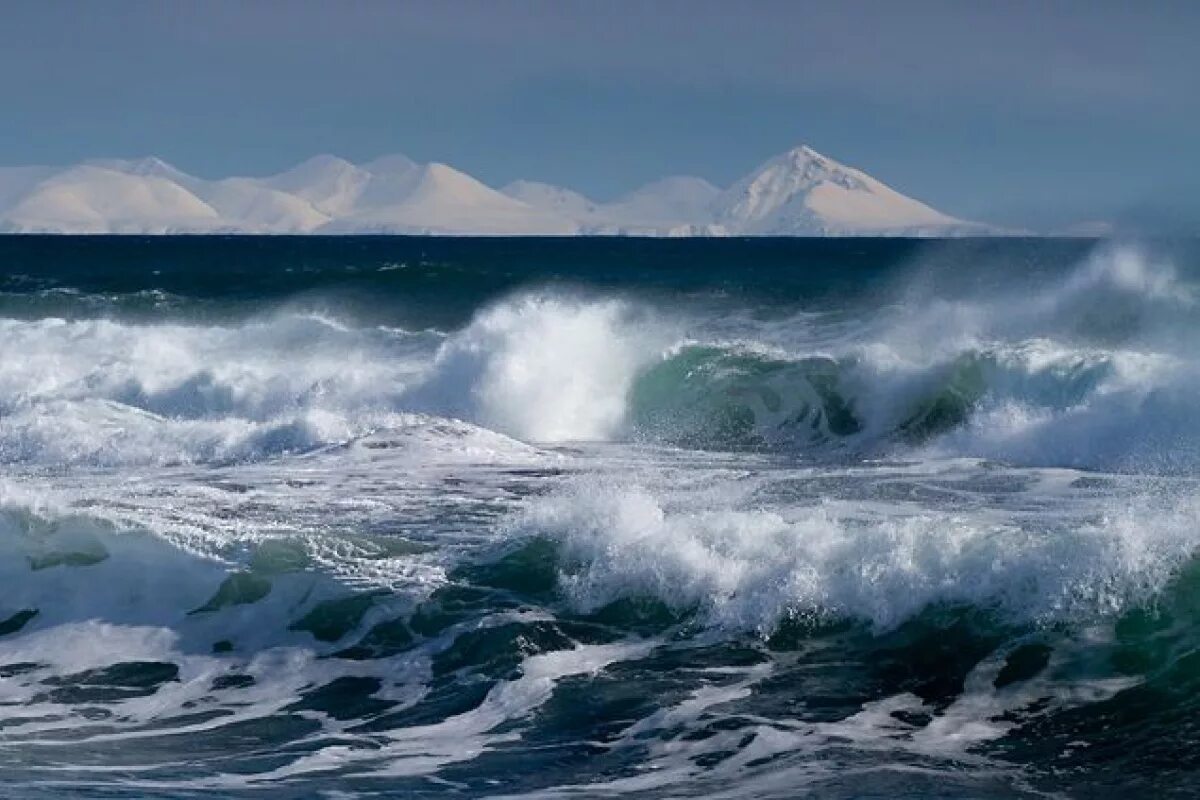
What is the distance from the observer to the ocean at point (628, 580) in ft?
38.1

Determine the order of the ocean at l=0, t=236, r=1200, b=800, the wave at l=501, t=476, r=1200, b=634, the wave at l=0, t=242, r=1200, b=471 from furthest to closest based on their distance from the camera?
the wave at l=0, t=242, r=1200, b=471 < the wave at l=501, t=476, r=1200, b=634 < the ocean at l=0, t=236, r=1200, b=800

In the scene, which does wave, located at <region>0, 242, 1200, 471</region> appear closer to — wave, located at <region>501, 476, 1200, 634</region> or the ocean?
the ocean

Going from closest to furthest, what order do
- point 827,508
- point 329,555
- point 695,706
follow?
point 695,706, point 329,555, point 827,508

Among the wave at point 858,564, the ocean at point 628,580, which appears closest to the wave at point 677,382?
the ocean at point 628,580

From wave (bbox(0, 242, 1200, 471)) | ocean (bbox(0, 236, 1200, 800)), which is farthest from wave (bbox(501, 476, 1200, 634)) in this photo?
wave (bbox(0, 242, 1200, 471))

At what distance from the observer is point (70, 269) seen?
2776 inches

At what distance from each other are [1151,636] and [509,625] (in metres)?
5.27

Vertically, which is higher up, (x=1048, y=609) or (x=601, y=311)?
(x=601, y=311)

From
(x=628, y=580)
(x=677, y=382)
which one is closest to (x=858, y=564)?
(x=628, y=580)

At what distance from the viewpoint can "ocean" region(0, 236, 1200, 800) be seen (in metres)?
11.6

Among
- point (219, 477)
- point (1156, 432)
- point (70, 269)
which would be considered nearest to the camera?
point (219, 477)

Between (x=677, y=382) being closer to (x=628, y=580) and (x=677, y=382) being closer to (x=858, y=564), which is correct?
(x=628, y=580)

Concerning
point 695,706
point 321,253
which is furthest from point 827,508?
point 321,253

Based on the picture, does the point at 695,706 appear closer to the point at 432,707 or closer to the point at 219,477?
the point at 432,707
